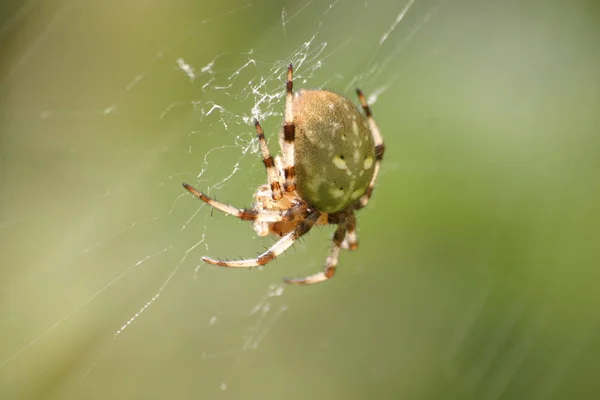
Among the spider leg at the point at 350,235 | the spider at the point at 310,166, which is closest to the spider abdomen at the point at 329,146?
the spider at the point at 310,166

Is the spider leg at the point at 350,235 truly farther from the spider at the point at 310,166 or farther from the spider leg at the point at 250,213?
the spider leg at the point at 250,213

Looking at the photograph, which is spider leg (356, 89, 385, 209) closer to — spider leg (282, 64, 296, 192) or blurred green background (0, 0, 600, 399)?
blurred green background (0, 0, 600, 399)

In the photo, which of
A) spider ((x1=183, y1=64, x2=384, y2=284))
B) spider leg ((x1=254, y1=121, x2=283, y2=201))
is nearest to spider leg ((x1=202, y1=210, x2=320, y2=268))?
spider ((x1=183, y1=64, x2=384, y2=284))

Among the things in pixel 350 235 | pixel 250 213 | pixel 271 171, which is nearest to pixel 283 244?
pixel 250 213

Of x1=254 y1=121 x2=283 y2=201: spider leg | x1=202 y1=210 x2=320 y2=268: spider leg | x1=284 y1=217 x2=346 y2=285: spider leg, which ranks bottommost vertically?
x1=284 y1=217 x2=346 y2=285: spider leg

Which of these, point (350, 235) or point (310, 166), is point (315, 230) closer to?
point (350, 235)

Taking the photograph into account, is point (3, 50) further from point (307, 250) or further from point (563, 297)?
point (563, 297)

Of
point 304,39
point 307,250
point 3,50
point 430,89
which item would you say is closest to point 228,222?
point 307,250
